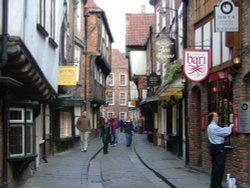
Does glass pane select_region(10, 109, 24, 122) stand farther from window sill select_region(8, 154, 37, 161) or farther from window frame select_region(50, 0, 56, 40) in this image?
window frame select_region(50, 0, 56, 40)

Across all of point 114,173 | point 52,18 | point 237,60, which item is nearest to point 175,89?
point 114,173

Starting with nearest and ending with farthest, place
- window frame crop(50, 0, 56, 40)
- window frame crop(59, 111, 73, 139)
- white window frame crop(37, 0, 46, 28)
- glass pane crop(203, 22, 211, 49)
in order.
A: white window frame crop(37, 0, 46, 28) < window frame crop(50, 0, 56, 40) < glass pane crop(203, 22, 211, 49) < window frame crop(59, 111, 73, 139)

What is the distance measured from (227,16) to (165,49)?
985 centimetres

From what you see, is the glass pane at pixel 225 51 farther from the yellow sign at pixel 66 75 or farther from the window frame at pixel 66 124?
the window frame at pixel 66 124

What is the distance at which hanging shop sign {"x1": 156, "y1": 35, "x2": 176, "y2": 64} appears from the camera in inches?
820

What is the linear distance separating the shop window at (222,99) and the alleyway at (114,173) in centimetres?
167

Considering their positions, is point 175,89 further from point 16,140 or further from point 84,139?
point 16,140

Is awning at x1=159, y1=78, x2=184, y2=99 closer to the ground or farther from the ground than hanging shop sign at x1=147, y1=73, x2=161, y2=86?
closer to the ground

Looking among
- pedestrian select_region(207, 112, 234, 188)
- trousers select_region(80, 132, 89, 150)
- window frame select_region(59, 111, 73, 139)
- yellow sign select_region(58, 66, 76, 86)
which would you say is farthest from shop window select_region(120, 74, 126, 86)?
pedestrian select_region(207, 112, 234, 188)

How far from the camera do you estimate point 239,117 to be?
1127 centimetres

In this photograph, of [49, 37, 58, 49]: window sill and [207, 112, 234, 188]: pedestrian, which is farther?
[49, 37, 58, 49]: window sill

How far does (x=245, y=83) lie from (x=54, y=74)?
5.96 meters

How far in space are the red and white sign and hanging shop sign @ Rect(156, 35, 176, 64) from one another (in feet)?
24.1

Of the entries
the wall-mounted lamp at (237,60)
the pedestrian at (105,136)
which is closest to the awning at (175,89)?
the pedestrian at (105,136)
